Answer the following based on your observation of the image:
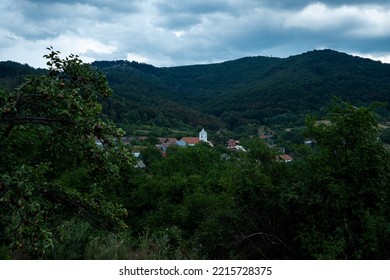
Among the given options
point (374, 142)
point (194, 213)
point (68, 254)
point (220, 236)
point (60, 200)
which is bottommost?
point (194, 213)

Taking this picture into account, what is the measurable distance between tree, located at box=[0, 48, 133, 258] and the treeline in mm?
15

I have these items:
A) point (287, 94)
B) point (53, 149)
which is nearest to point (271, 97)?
point (287, 94)

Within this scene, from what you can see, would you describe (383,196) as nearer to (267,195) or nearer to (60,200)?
(267,195)

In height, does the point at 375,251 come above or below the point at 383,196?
below

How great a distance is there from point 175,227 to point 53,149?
4.80 meters

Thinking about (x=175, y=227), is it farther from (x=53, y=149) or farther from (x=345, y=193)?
(x=53, y=149)

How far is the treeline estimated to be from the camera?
13.6ft

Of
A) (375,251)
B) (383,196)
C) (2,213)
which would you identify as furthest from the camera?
(383,196)

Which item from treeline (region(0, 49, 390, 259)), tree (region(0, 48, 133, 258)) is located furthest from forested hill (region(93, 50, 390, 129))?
tree (region(0, 48, 133, 258))

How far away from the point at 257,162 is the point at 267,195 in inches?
42.1

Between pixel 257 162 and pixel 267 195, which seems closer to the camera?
pixel 267 195

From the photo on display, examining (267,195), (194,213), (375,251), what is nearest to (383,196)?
(375,251)
